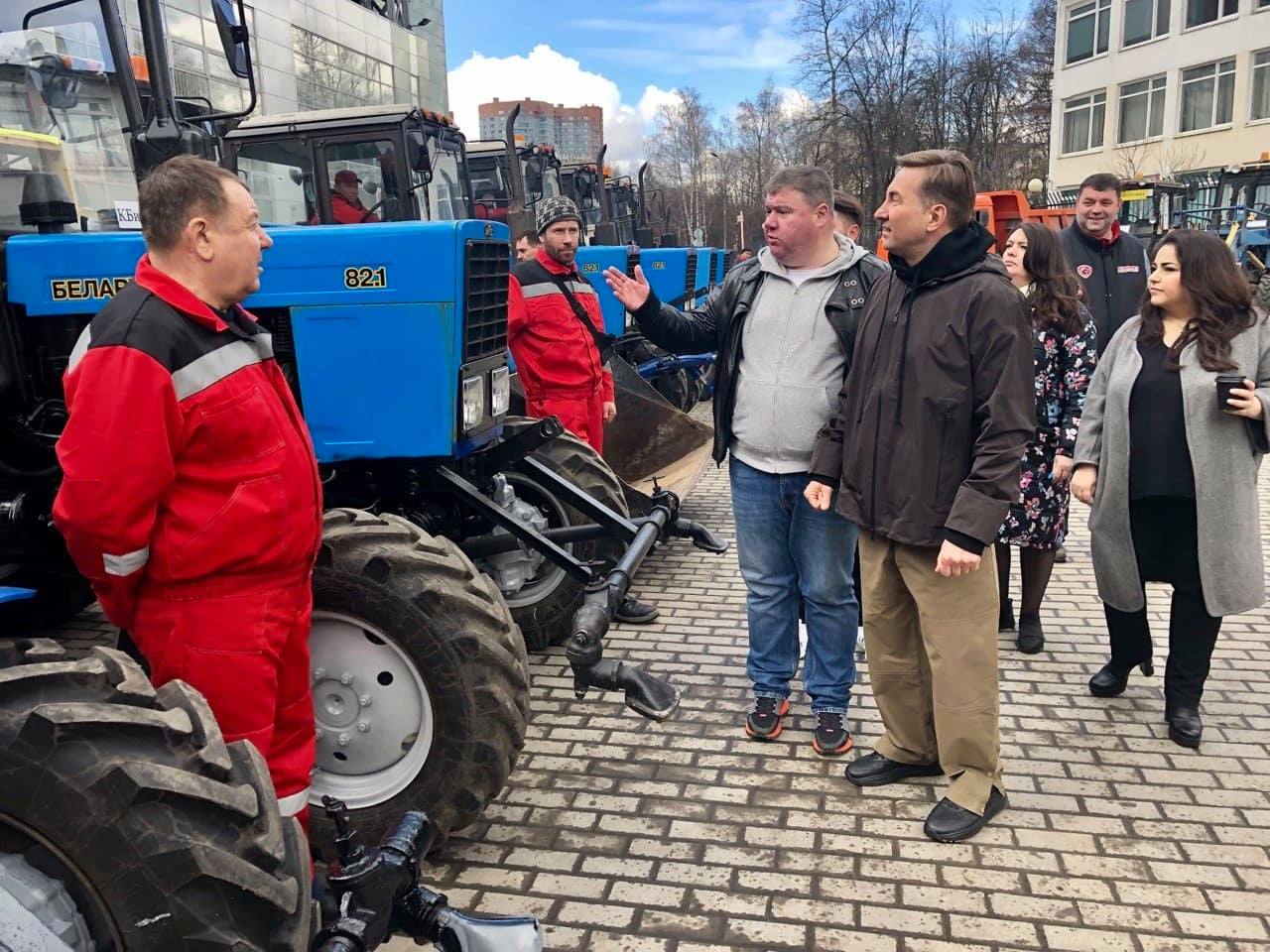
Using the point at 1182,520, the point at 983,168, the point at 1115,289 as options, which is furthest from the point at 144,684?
the point at 983,168

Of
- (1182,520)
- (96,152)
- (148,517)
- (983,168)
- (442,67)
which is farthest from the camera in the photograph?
(442,67)

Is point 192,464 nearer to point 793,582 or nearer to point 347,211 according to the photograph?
point 793,582

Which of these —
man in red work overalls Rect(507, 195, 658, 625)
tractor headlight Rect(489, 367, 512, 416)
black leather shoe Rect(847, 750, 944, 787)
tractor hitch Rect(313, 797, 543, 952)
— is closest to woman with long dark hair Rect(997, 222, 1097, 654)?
black leather shoe Rect(847, 750, 944, 787)

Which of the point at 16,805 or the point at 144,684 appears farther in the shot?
the point at 144,684

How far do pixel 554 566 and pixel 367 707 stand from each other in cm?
160

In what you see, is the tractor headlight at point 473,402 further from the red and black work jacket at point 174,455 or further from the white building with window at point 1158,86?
the white building with window at point 1158,86

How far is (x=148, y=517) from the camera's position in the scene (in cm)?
212

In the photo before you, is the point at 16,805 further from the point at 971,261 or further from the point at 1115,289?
the point at 1115,289

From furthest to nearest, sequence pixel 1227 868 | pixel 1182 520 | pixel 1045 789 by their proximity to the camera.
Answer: pixel 1182 520
pixel 1045 789
pixel 1227 868

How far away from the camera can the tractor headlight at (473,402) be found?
3.31 metres

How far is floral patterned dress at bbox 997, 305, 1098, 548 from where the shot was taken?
13.6 feet

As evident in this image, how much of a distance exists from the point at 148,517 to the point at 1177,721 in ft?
11.0

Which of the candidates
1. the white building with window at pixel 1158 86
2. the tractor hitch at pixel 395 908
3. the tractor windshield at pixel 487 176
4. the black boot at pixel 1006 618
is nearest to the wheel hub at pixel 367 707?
the tractor hitch at pixel 395 908

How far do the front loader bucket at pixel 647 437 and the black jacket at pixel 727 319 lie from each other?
7.44ft
